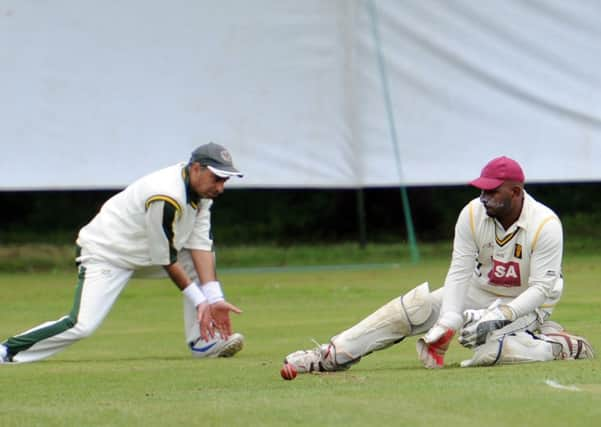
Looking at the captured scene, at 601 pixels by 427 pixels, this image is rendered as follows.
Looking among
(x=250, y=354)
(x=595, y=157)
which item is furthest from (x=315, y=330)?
(x=595, y=157)

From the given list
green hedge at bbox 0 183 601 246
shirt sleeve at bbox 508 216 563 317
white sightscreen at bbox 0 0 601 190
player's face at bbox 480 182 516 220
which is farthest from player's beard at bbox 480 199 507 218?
green hedge at bbox 0 183 601 246

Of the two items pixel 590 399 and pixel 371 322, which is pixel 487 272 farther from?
pixel 590 399

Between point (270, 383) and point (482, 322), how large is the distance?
1174 mm

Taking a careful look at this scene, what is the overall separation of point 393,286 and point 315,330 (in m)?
4.19

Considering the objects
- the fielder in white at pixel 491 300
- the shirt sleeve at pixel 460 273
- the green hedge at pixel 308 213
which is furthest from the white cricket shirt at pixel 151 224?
the green hedge at pixel 308 213

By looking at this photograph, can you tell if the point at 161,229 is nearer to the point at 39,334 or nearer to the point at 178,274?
the point at 178,274

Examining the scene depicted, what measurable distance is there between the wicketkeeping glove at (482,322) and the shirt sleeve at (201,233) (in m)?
2.31

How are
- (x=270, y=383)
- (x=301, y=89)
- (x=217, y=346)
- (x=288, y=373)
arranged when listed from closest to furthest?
(x=270, y=383) < (x=288, y=373) < (x=217, y=346) < (x=301, y=89)


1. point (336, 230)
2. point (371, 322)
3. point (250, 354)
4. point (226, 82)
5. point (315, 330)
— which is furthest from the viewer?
point (336, 230)

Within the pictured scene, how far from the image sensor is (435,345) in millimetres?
7457

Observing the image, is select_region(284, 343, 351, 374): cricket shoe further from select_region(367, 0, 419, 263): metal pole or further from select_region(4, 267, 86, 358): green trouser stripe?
select_region(367, 0, 419, 263): metal pole

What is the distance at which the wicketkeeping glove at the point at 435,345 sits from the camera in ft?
24.2

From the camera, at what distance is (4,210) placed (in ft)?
74.6

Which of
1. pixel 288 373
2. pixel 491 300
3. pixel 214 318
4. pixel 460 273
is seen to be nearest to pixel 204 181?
pixel 214 318
